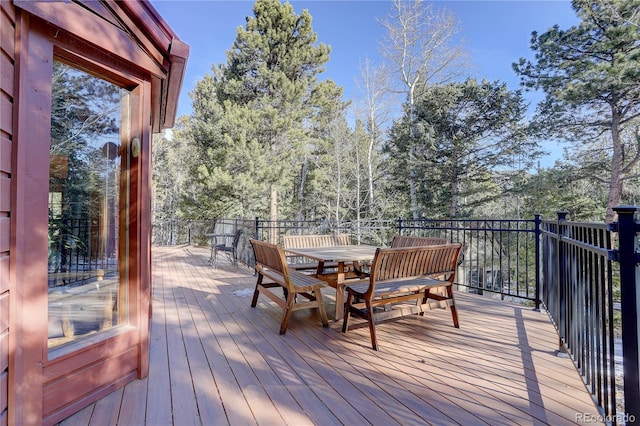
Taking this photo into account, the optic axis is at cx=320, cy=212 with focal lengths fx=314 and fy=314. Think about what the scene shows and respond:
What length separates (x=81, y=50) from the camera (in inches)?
66.9

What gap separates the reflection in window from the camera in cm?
178

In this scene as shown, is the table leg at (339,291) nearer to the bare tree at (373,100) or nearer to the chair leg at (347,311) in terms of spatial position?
the chair leg at (347,311)

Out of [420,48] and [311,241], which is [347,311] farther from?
[420,48]

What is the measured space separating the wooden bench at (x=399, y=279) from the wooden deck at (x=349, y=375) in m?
0.23

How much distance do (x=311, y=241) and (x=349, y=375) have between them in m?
2.54

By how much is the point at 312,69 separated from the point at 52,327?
12.1 metres

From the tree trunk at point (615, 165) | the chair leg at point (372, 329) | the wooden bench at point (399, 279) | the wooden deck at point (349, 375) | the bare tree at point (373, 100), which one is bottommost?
the wooden deck at point (349, 375)

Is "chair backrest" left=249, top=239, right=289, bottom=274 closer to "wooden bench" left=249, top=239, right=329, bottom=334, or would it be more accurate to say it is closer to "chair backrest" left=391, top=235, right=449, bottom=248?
"wooden bench" left=249, top=239, right=329, bottom=334

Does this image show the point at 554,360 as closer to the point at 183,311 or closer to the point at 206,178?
the point at 183,311

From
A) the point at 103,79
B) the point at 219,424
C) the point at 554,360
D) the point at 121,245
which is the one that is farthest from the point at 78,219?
the point at 554,360

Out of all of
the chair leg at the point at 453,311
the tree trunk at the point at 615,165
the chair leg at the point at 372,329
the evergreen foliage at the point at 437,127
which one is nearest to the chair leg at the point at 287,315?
the chair leg at the point at 372,329

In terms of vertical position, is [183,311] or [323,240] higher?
[323,240]

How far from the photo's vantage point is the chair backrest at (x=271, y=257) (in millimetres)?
2793

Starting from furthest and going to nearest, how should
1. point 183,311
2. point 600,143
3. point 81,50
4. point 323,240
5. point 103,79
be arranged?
point 600,143 < point 323,240 < point 183,311 < point 103,79 < point 81,50
